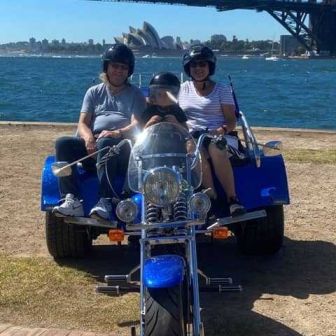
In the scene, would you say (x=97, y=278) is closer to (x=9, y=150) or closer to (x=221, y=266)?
(x=221, y=266)

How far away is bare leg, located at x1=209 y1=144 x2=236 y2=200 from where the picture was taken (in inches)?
188

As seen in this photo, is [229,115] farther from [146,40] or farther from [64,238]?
[146,40]

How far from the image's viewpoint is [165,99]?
15.1ft

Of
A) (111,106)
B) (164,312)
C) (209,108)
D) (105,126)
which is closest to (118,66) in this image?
(111,106)

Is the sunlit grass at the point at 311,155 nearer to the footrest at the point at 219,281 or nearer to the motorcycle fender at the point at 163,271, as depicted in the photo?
the footrest at the point at 219,281

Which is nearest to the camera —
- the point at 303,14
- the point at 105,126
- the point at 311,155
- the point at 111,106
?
the point at 105,126

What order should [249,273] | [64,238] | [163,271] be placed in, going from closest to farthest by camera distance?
[163,271] < [249,273] < [64,238]

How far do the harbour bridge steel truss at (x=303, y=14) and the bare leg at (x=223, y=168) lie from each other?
6483cm

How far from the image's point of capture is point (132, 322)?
419 centimetres

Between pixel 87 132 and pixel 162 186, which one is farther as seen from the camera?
pixel 87 132

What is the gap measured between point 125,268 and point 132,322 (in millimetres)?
1097

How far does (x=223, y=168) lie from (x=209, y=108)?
0.89m

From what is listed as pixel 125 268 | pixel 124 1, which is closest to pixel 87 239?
pixel 125 268

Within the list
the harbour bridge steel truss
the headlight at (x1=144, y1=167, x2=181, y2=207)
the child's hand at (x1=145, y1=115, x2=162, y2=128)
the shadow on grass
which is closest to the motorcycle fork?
the headlight at (x1=144, y1=167, x2=181, y2=207)
